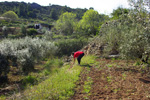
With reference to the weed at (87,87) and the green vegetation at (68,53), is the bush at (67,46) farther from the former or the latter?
the weed at (87,87)

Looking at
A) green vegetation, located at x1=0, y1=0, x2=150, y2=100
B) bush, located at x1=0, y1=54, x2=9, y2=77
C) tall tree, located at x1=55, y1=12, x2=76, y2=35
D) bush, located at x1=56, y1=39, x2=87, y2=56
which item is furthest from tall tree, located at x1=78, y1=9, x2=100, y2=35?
bush, located at x1=0, y1=54, x2=9, y2=77

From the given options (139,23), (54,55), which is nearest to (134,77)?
(139,23)

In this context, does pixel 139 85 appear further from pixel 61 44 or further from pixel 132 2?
pixel 61 44

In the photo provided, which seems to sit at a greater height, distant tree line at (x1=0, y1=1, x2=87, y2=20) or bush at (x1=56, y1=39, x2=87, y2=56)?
distant tree line at (x1=0, y1=1, x2=87, y2=20)

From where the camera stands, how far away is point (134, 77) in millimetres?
6047

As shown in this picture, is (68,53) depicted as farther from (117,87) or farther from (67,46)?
(117,87)

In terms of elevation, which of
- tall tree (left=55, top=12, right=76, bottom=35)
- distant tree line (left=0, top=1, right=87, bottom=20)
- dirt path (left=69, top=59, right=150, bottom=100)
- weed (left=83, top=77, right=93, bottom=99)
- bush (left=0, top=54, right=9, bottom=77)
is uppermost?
distant tree line (left=0, top=1, right=87, bottom=20)

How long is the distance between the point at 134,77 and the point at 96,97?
2.59 meters

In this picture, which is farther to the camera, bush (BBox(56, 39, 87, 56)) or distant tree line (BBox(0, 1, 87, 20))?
distant tree line (BBox(0, 1, 87, 20))

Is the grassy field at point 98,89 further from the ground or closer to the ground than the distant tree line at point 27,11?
closer to the ground

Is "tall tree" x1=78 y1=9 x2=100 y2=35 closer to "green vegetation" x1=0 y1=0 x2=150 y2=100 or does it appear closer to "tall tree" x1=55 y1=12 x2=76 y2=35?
"tall tree" x1=55 y1=12 x2=76 y2=35

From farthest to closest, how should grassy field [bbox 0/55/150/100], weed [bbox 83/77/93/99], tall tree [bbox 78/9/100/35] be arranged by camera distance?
tall tree [bbox 78/9/100/35] < weed [bbox 83/77/93/99] < grassy field [bbox 0/55/150/100]

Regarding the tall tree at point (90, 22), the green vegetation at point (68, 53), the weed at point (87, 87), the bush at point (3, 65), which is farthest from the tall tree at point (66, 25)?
the weed at point (87, 87)

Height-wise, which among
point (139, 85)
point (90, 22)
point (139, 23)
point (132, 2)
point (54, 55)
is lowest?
point (54, 55)
